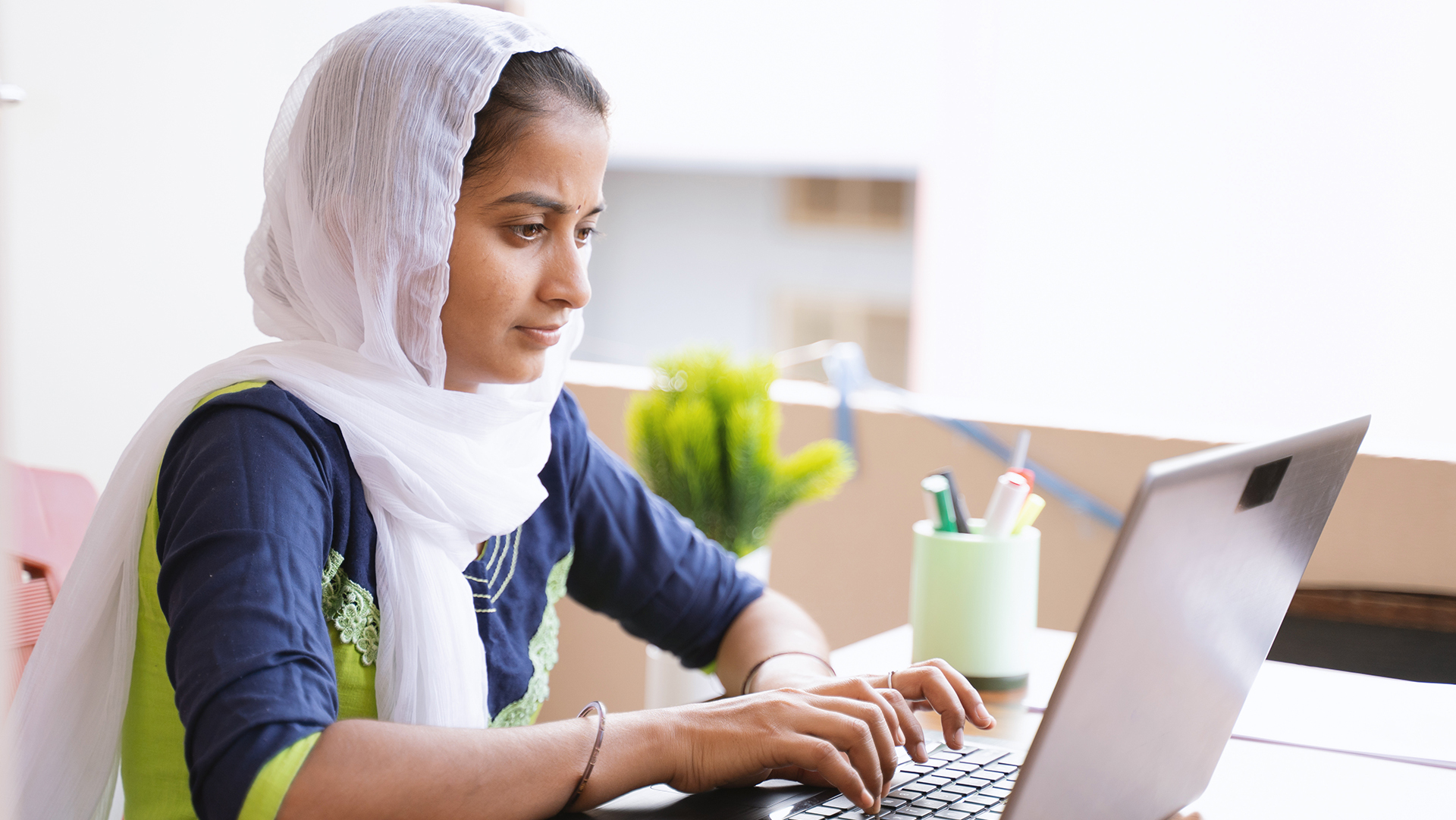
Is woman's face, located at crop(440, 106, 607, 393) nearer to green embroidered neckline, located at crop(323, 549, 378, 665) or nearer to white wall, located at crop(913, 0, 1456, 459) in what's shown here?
green embroidered neckline, located at crop(323, 549, 378, 665)

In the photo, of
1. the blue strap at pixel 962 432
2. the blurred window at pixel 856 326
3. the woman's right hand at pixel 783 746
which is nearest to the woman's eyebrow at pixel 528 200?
the woman's right hand at pixel 783 746

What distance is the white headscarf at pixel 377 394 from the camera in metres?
0.89

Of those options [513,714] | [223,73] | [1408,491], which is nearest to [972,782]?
[513,714]

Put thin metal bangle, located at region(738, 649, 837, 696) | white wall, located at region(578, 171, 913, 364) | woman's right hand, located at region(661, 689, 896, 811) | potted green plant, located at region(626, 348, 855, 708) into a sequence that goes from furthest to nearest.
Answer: white wall, located at region(578, 171, 913, 364) < potted green plant, located at region(626, 348, 855, 708) < thin metal bangle, located at region(738, 649, 837, 696) < woman's right hand, located at region(661, 689, 896, 811)

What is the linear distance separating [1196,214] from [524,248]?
188 cm

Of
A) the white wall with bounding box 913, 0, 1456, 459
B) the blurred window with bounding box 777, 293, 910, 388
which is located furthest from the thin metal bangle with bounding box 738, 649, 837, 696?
the blurred window with bounding box 777, 293, 910, 388

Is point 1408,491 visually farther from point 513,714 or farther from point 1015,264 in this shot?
point 1015,264

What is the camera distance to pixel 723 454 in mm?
1533

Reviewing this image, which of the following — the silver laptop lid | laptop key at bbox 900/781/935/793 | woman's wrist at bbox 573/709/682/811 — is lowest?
laptop key at bbox 900/781/935/793

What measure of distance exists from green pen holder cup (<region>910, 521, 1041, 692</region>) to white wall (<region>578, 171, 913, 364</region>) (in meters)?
5.82

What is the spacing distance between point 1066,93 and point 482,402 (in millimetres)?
2015

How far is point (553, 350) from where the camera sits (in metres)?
1.11

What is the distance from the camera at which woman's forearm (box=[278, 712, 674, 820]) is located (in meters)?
0.68

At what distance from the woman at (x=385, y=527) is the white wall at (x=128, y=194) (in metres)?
0.33
